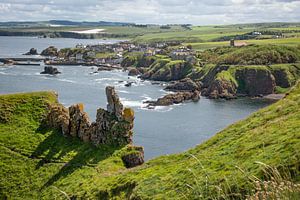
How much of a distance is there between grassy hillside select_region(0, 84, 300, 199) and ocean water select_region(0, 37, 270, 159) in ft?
89.5

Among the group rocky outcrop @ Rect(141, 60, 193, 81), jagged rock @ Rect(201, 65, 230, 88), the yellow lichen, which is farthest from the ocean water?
the yellow lichen

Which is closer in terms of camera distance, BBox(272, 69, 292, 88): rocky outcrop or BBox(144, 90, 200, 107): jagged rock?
BBox(144, 90, 200, 107): jagged rock

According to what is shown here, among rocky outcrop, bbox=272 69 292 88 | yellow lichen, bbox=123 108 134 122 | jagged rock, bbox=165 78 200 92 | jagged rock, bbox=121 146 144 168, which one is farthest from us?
rocky outcrop, bbox=272 69 292 88

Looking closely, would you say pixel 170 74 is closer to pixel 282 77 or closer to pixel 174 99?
pixel 282 77

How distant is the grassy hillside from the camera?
3073 centimetres

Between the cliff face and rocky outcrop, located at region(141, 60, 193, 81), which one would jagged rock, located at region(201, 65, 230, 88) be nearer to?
rocky outcrop, located at region(141, 60, 193, 81)

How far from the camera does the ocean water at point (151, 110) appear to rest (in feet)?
311

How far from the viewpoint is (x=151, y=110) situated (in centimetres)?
12444

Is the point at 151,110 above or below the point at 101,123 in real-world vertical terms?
below

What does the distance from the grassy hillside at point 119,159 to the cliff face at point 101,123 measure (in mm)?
1335

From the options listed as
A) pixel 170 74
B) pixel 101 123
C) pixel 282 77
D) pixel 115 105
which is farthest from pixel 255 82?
pixel 101 123

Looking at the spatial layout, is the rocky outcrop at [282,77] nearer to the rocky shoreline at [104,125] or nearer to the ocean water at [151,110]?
the ocean water at [151,110]

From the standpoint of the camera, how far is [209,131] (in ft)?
336

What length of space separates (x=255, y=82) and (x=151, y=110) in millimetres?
60462
